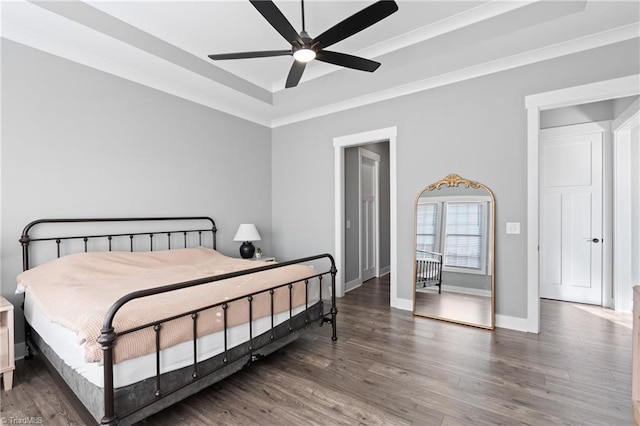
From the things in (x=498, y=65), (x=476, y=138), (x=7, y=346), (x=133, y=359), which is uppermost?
(x=498, y=65)

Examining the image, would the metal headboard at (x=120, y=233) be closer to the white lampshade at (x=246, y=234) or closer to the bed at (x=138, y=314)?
the bed at (x=138, y=314)

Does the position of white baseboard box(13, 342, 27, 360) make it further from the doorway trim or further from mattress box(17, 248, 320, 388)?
the doorway trim

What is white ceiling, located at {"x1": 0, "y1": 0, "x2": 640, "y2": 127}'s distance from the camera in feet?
8.39

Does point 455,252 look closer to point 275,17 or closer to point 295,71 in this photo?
point 295,71

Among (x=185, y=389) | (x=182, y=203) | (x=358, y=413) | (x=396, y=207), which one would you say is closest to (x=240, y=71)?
(x=182, y=203)

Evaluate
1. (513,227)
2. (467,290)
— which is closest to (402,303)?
(467,290)

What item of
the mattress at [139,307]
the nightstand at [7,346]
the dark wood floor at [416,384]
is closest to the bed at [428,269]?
the dark wood floor at [416,384]

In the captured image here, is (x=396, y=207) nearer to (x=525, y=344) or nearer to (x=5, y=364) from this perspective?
(x=525, y=344)

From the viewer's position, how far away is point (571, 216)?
13.5 feet

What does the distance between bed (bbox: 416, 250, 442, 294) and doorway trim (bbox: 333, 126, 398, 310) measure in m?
0.31

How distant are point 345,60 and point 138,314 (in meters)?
2.26

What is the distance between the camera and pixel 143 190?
11.6ft

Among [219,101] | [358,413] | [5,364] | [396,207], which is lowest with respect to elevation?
[358,413]

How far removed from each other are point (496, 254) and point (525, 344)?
0.89 meters
